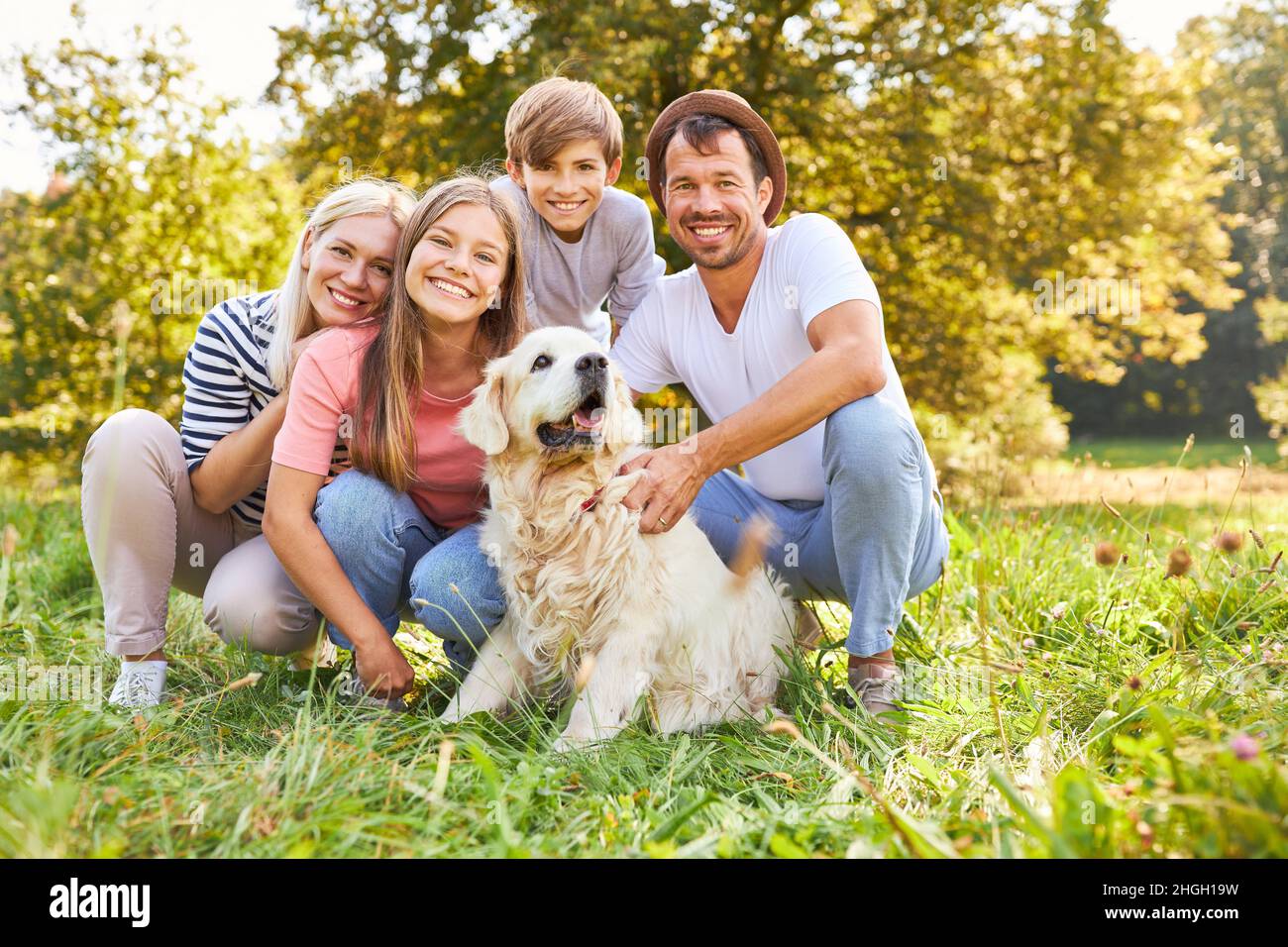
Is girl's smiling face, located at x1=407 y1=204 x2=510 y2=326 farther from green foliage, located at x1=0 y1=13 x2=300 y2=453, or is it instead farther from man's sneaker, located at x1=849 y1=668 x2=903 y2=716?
green foliage, located at x1=0 y1=13 x2=300 y2=453

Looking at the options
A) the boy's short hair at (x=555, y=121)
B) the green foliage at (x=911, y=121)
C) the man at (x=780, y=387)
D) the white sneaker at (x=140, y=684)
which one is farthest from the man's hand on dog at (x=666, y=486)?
the green foliage at (x=911, y=121)

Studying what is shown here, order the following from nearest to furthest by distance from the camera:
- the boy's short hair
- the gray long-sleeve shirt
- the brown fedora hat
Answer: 1. the brown fedora hat
2. the boy's short hair
3. the gray long-sleeve shirt

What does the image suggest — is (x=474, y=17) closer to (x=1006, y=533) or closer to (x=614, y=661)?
(x=1006, y=533)

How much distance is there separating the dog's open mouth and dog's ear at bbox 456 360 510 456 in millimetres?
114

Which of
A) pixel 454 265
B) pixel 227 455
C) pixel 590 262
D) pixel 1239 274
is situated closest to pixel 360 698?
pixel 227 455

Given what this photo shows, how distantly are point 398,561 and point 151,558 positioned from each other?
30.0 inches

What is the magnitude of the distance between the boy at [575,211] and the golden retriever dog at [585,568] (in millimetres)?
650

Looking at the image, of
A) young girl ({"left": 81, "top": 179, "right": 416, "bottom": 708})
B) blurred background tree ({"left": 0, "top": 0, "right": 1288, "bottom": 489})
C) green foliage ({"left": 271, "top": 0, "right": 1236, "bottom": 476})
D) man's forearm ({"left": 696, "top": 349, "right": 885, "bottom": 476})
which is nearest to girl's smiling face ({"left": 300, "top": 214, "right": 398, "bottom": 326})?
young girl ({"left": 81, "top": 179, "right": 416, "bottom": 708})

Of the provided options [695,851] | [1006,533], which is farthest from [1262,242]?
[695,851]

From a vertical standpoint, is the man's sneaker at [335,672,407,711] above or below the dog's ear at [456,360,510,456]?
below

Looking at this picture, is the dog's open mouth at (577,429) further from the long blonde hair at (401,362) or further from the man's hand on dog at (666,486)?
the long blonde hair at (401,362)

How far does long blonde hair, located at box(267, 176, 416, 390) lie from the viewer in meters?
2.73
